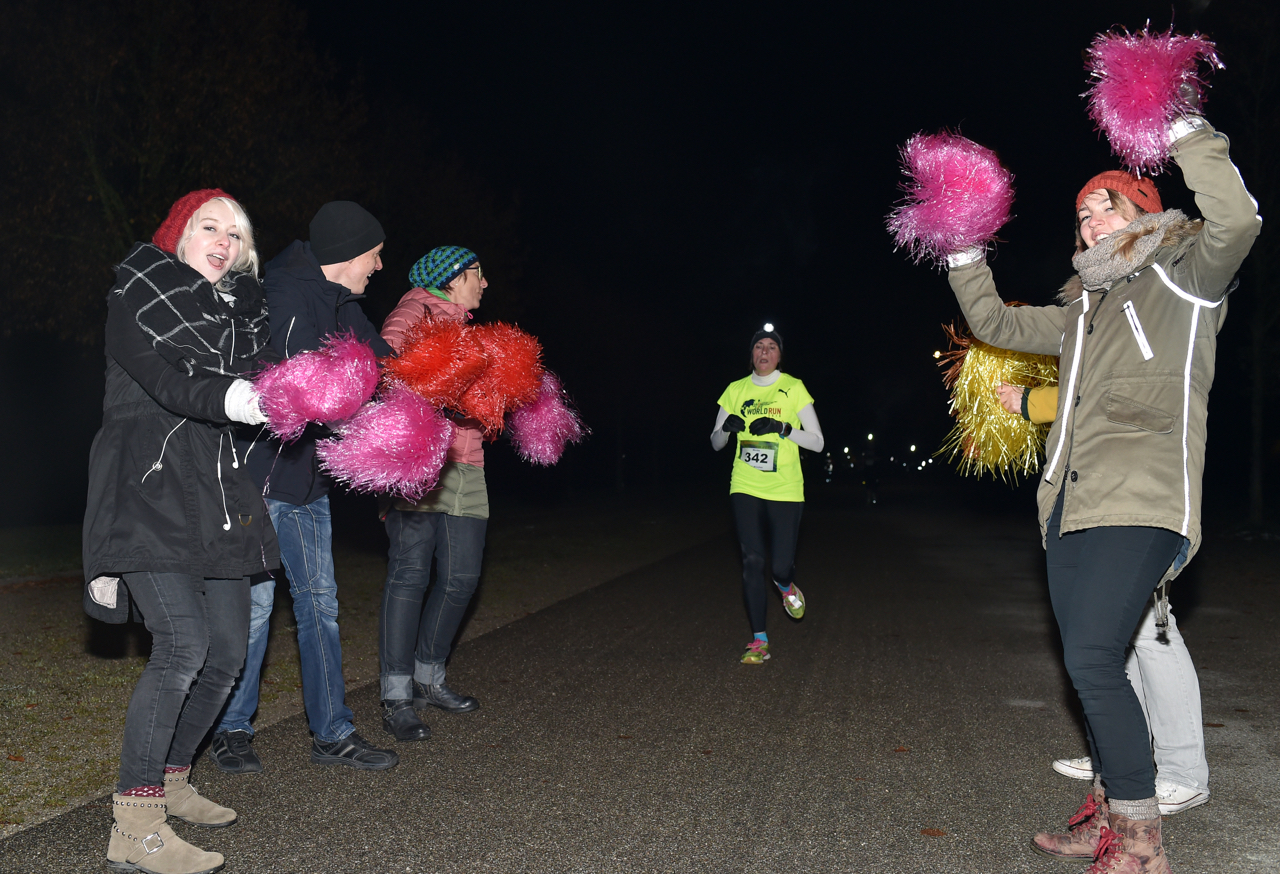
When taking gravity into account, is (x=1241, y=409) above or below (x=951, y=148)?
below

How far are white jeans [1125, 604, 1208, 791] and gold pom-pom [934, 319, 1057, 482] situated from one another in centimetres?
106

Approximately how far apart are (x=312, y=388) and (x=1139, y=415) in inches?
101

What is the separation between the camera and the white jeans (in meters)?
3.60

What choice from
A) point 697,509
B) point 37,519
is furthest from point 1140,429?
point 697,509

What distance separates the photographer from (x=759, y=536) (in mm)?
Result: 6645

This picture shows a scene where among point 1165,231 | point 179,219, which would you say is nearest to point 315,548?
point 179,219

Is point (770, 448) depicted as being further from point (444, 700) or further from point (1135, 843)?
point (1135, 843)

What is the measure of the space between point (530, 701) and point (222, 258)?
2.96 metres

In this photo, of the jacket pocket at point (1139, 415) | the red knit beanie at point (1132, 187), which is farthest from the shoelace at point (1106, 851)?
the red knit beanie at point (1132, 187)

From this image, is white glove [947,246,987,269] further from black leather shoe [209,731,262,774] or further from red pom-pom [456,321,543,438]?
black leather shoe [209,731,262,774]

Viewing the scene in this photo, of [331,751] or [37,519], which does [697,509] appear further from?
[331,751]

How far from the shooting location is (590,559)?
13695mm

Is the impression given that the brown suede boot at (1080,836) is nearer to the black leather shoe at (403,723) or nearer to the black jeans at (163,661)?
the black leather shoe at (403,723)

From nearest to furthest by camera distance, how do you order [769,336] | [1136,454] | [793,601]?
[1136,454]
[769,336]
[793,601]
